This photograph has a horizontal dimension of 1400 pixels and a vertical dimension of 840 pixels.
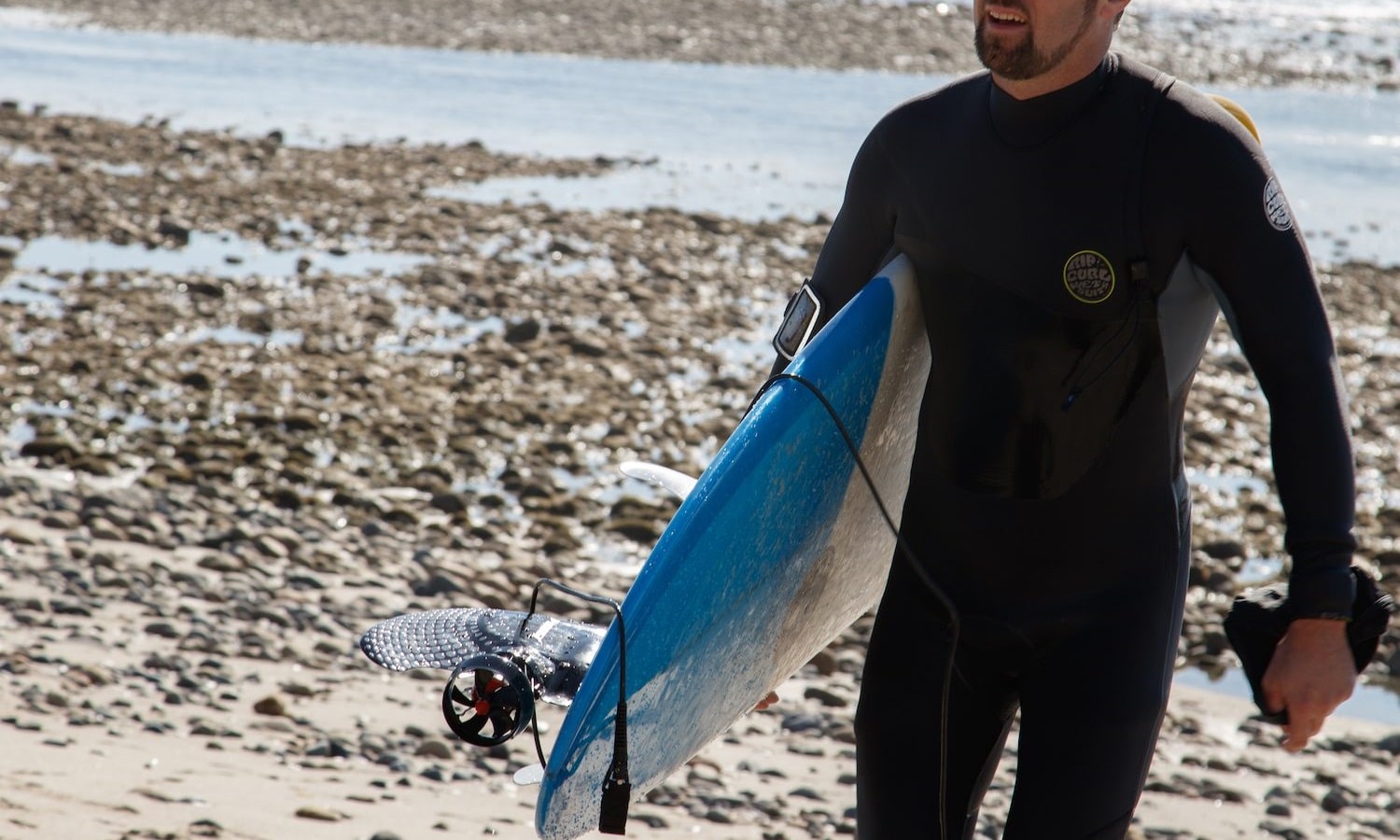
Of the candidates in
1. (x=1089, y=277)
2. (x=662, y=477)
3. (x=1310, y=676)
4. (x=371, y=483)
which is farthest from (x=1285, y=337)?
(x=371, y=483)

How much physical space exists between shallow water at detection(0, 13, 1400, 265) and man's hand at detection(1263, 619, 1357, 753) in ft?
41.3

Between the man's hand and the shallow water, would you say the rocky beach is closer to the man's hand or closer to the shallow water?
the man's hand

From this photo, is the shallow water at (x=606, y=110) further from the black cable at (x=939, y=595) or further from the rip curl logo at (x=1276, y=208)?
the rip curl logo at (x=1276, y=208)

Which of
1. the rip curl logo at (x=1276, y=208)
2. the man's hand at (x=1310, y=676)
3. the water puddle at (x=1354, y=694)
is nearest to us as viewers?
the man's hand at (x=1310, y=676)

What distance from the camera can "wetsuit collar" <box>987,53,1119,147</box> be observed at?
7.97ft

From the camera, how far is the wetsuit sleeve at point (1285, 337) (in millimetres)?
2053

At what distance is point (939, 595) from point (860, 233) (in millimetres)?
Result: 626

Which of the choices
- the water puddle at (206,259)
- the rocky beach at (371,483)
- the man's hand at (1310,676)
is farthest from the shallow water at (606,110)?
the man's hand at (1310,676)

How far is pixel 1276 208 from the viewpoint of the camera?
2.22m

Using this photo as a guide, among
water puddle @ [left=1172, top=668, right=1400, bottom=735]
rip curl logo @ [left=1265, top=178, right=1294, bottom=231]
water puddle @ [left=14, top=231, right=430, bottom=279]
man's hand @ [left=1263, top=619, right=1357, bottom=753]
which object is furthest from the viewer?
water puddle @ [left=14, top=231, right=430, bottom=279]

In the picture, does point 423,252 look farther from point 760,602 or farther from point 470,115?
point 760,602

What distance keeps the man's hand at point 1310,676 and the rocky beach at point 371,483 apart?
0.60 m

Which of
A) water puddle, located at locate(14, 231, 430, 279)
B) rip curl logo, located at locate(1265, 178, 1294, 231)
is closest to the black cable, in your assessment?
rip curl logo, located at locate(1265, 178, 1294, 231)

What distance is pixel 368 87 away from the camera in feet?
73.1
